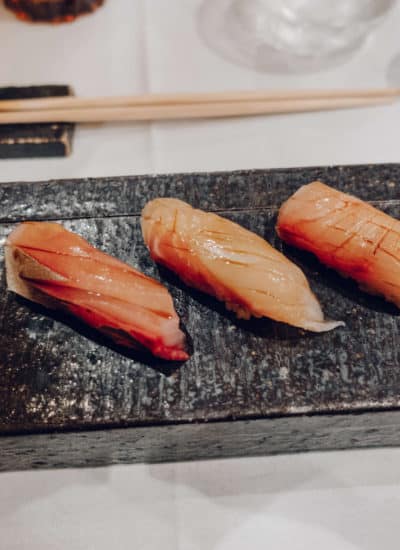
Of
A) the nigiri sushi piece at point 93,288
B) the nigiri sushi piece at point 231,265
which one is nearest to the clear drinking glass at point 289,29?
the nigiri sushi piece at point 231,265

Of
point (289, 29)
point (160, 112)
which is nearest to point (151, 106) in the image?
point (160, 112)

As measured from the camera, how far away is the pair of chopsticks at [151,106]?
1860 millimetres

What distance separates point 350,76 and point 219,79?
54 cm

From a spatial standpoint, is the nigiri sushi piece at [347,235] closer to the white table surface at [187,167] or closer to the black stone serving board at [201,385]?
the black stone serving board at [201,385]

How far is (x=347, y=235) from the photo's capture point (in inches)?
50.7

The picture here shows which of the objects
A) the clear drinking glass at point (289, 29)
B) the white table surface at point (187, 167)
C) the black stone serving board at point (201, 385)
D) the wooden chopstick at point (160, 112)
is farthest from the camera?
the clear drinking glass at point (289, 29)

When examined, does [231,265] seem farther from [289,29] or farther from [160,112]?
[289,29]

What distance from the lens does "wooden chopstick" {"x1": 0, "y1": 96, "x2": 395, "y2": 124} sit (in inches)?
73.0

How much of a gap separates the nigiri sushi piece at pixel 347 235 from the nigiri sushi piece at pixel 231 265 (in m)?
0.10

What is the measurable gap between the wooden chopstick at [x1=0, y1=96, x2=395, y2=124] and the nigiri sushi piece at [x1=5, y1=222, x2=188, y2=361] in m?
0.73

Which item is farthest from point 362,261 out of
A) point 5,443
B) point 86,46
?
point 86,46

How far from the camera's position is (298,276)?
124cm

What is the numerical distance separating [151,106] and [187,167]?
0.25 m

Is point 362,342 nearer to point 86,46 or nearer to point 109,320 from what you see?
point 109,320
